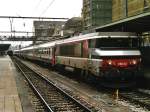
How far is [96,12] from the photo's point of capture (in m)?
50.4

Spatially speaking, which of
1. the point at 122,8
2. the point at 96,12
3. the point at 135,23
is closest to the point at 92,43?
the point at 135,23

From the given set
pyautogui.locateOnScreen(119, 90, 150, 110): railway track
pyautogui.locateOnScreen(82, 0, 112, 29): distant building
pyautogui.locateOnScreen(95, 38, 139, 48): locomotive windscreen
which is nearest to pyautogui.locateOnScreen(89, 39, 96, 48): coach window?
pyautogui.locateOnScreen(95, 38, 139, 48): locomotive windscreen

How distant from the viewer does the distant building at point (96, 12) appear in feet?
158

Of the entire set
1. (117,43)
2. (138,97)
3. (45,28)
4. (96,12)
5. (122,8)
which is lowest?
(138,97)

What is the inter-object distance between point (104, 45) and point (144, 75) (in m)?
2.68

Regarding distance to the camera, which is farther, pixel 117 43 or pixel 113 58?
pixel 117 43

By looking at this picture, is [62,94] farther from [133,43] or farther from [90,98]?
[133,43]

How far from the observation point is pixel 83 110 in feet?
40.3

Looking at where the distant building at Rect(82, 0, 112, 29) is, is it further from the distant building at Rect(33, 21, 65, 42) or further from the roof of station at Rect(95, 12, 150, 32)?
the distant building at Rect(33, 21, 65, 42)

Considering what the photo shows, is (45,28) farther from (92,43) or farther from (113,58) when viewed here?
(113,58)

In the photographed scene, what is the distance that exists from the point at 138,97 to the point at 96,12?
117 ft

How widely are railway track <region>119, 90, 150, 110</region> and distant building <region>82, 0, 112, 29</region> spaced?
29940mm

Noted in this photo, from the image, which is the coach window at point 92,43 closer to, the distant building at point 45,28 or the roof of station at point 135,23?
the roof of station at point 135,23

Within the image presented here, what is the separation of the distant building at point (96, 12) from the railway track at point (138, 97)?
29.9 metres
